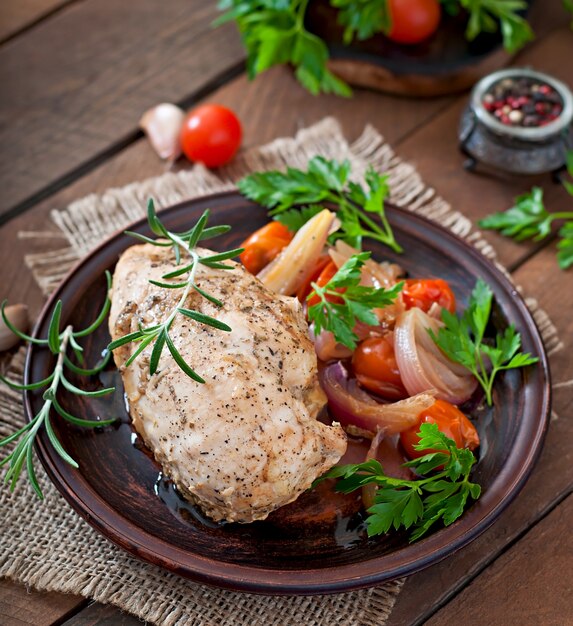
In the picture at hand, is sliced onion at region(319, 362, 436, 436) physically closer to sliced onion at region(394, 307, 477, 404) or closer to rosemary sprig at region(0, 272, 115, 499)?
sliced onion at region(394, 307, 477, 404)

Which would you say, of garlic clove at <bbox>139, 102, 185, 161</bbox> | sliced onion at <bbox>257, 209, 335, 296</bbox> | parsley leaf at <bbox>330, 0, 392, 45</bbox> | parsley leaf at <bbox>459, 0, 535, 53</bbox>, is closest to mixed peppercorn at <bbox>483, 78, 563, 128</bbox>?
parsley leaf at <bbox>459, 0, 535, 53</bbox>

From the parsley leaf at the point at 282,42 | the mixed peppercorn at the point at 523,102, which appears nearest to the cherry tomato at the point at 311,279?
the parsley leaf at the point at 282,42

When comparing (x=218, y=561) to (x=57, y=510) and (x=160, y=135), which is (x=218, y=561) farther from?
(x=160, y=135)

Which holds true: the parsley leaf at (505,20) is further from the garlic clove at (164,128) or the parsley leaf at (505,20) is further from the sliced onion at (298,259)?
the sliced onion at (298,259)

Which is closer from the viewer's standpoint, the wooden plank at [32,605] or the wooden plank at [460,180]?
the wooden plank at [32,605]

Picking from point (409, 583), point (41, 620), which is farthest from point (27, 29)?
point (409, 583)

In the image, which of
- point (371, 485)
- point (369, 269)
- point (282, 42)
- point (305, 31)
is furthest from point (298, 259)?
point (305, 31)

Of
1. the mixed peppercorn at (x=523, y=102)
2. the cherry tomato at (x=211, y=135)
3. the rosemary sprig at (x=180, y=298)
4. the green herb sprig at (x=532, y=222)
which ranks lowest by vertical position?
the green herb sprig at (x=532, y=222)
